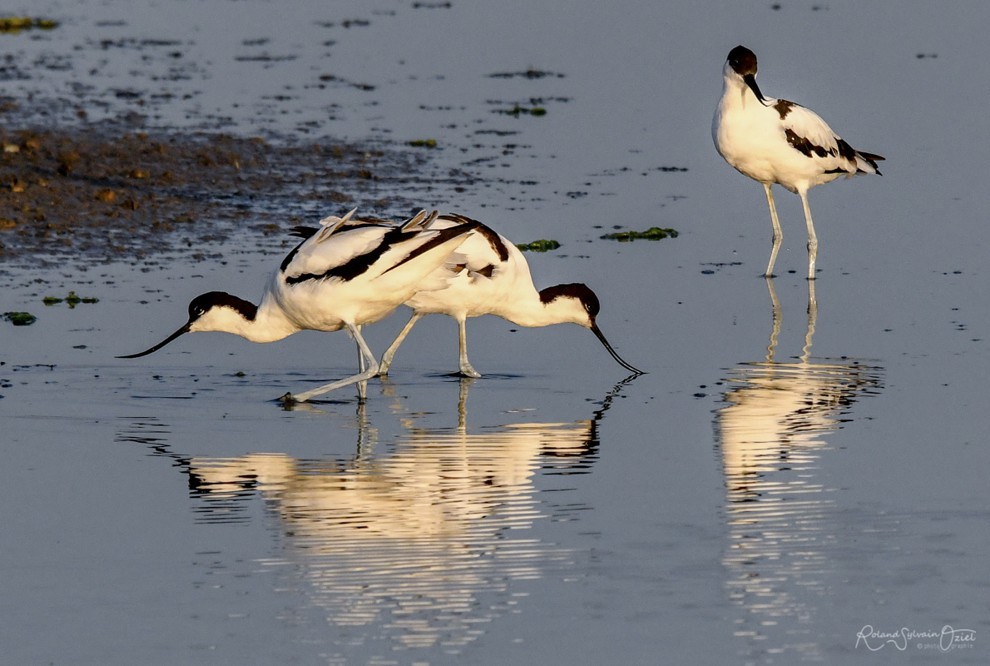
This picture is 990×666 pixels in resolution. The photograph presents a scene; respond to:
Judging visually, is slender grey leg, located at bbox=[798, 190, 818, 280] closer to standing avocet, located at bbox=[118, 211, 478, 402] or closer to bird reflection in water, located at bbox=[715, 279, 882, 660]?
bird reflection in water, located at bbox=[715, 279, 882, 660]

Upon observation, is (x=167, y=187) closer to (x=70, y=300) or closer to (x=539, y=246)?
(x=539, y=246)

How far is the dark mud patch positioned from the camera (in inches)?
492

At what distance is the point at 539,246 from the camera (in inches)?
494

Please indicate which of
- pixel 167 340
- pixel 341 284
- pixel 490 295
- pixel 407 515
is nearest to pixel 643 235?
pixel 490 295

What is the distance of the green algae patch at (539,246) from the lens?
1253 cm

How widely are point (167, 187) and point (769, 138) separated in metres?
4.66

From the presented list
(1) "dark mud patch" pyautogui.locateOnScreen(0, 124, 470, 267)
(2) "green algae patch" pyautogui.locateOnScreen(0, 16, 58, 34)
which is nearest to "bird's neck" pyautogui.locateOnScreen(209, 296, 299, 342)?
(1) "dark mud patch" pyautogui.locateOnScreen(0, 124, 470, 267)

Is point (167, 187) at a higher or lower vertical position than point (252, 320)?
higher

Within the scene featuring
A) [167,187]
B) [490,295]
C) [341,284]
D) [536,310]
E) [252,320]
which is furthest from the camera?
[167,187]

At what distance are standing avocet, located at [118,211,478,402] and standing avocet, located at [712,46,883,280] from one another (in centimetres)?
421

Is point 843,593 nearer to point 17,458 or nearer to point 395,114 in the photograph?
point 17,458

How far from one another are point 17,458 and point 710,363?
370cm

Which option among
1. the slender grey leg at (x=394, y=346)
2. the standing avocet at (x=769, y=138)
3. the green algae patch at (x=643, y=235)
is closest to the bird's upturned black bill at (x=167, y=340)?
the slender grey leg at (x=394, y=346)

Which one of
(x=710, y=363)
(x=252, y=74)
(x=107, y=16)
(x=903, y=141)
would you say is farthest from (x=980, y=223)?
(x=107, y=16)
